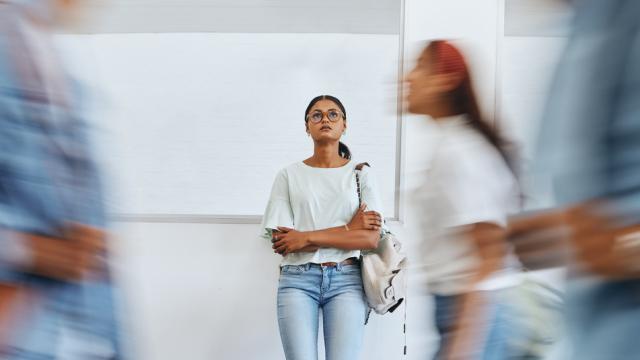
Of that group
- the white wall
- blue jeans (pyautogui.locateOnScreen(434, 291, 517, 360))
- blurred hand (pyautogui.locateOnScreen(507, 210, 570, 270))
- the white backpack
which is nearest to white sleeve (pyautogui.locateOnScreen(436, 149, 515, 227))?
blue jeans (pyautogui.locateOnScreen(434, 291, 517, 360))

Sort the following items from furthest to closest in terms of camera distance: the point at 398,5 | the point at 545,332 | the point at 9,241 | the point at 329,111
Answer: the point at 398,5 < the point at 329,111 < the point at 545,332 < the point at 9,241

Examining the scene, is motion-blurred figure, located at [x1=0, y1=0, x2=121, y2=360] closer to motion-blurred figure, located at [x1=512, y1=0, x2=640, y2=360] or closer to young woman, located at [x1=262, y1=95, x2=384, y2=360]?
motion-blurred figure, located at [x1=512, y1=0, x2=640, y2=360]

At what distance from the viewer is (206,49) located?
335 cm

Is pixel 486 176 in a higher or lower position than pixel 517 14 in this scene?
lower

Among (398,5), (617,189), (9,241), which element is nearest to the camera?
(617,189)

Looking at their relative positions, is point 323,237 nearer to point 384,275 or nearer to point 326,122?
point 384,275

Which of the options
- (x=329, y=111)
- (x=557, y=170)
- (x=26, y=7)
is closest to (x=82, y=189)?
(x=26, y=7)

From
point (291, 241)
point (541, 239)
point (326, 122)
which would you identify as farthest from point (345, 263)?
point (541, 239)

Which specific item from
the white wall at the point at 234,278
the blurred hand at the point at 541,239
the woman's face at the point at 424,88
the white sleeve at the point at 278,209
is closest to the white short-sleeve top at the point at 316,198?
the white sleeve at the point at 278,209

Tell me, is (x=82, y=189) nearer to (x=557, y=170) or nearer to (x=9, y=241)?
(x=9, y=241)

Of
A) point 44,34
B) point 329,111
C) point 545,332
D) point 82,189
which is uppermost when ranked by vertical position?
point 44,34

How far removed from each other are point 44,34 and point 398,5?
2.62 m

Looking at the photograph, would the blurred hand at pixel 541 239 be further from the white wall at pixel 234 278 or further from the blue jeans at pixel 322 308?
the white wall at pixel 234 278

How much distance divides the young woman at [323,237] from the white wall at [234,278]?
0.38 meters
